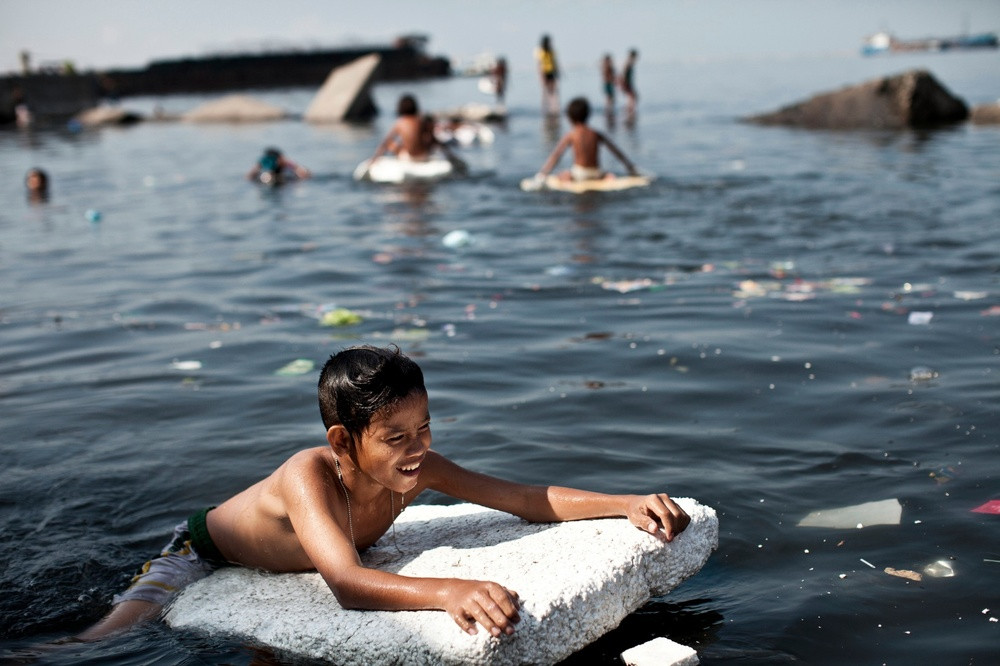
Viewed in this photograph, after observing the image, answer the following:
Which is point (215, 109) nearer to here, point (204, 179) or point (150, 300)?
point (204, 179)

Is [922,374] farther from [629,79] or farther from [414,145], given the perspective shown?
[629,79]

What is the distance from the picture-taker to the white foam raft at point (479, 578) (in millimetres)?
2984

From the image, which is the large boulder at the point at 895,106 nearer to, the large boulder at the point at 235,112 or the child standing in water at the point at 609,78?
the child standing in water at the point at 609,78

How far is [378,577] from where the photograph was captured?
3.08 meters

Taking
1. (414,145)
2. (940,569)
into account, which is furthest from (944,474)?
(414,145)

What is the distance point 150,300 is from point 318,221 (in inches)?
163

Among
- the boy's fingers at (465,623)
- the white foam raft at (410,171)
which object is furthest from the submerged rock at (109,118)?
the boy's fingers at (465,623)

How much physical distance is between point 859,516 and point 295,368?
3.57m

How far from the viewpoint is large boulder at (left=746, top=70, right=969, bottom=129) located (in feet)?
68.3

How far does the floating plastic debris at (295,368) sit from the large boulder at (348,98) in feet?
88.3

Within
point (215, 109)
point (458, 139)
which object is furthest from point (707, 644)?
point (215, 109)

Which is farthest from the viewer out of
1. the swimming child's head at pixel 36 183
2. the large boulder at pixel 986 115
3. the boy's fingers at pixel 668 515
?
the large boulder at pixel 986 115

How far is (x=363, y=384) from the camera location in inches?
122

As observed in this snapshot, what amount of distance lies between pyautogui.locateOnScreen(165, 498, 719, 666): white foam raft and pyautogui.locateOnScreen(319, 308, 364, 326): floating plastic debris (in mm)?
3716
